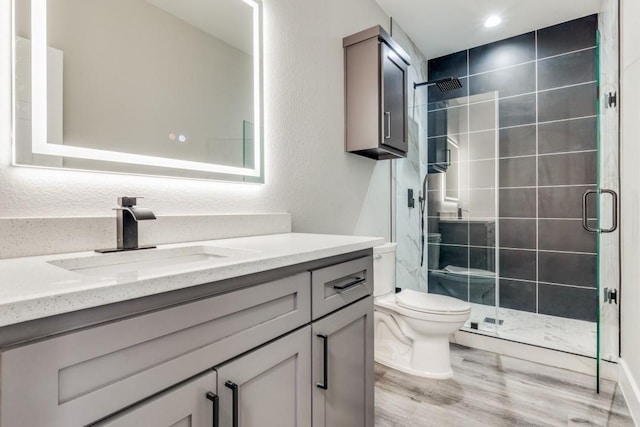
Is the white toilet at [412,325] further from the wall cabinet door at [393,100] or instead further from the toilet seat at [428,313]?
the wall cabinet door at [393,100]

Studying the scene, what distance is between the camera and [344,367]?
1.13m

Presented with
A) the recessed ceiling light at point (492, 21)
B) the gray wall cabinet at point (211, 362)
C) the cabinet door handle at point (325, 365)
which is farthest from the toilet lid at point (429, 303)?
the recessed ceiling light at point (492, 21)

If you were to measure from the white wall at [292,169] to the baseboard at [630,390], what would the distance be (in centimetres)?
160

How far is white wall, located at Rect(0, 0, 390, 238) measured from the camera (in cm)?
92

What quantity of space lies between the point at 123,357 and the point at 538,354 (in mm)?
2585

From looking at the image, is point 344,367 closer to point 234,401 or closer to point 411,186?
point 234,401

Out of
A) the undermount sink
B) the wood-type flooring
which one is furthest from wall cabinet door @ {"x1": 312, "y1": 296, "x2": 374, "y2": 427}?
the wood-type flooring

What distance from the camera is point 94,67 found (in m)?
1.03

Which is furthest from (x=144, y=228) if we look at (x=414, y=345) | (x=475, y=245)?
(x=475, y=245)

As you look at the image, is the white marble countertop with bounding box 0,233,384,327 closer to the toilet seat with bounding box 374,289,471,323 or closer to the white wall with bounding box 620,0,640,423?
the toilet seat with bounding box 374,289,471,323

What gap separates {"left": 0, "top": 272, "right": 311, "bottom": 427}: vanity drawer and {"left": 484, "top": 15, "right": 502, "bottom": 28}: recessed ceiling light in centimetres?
313

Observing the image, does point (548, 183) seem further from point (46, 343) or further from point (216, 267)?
Answer: point (46, 343)

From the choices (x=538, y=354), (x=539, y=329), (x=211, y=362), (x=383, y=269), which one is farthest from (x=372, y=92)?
(x=539, y=329)

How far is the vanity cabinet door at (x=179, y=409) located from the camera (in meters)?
0.57
